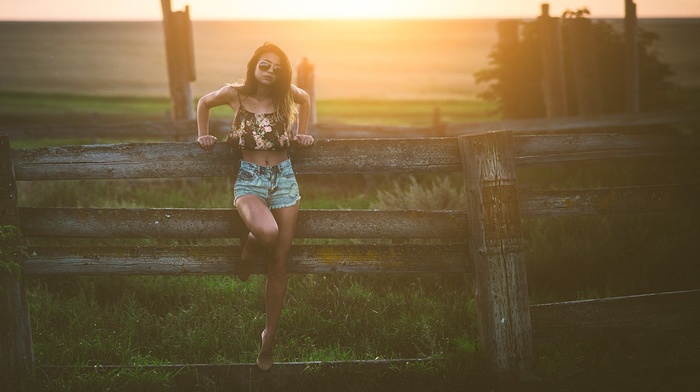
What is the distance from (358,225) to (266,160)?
0.72 m

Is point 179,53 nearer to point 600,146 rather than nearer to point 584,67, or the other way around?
point 584,67

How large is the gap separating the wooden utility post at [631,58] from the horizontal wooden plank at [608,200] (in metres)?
7.37

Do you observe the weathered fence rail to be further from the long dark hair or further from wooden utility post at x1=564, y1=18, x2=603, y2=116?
the long dark hair

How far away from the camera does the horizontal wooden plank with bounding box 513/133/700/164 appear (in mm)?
4086

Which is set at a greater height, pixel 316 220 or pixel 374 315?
pixel 316 220

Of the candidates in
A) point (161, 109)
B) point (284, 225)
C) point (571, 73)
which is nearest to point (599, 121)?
point (571, 73)

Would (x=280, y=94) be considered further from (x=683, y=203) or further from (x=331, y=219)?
(x=683, y=203)

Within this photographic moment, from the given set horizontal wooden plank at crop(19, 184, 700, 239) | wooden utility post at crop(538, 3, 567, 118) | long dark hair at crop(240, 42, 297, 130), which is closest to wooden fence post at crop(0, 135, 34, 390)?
horizontal wooden plank at crop(19, 184, 700, 239)

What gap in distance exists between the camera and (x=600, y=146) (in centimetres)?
431

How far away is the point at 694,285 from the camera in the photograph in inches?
219

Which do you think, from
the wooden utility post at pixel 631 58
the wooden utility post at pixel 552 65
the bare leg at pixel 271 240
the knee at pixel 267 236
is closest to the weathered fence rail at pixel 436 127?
the wooden utility post at pixel 631 58

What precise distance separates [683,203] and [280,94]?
277 cm

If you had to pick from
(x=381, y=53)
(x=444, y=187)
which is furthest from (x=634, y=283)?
(x=381, y=53)

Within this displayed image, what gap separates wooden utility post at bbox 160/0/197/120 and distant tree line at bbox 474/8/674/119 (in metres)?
5.52
